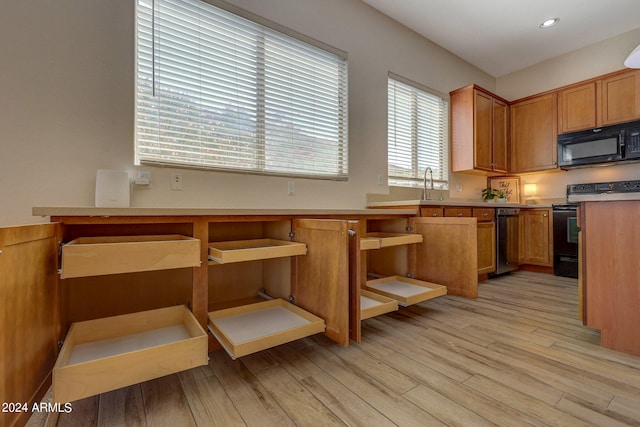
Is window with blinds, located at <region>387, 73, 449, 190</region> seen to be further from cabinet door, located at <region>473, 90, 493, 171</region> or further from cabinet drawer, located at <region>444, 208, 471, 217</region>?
cabinet drawer, located at <region>444, 208, 471, 217</region>

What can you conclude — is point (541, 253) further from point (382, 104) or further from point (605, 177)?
point (382, 104)

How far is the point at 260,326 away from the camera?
5.27 ft

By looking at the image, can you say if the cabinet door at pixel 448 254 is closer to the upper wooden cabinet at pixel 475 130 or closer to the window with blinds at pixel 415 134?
the window with blinds at pixel 415 134

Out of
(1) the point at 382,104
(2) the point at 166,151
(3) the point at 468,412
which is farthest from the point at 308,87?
(3) the point at 468,412

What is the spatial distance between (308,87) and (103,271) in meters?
2.11

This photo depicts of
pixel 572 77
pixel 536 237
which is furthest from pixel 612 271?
pixel 572 77

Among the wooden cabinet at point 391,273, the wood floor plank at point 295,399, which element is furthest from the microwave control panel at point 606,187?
the wood floor plank at point 295,399

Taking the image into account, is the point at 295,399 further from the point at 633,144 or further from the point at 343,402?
the point at 633,144

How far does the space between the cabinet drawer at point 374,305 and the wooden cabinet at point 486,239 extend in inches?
67.9

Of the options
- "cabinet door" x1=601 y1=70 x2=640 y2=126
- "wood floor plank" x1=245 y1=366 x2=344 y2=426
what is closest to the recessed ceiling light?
"cabinet door" x1=601 y1=70 x2=640 y2=126

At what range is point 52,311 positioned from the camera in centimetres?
120

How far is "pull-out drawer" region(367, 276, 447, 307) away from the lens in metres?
1.96

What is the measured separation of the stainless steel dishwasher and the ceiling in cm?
206

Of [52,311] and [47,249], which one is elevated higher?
[47,249]
